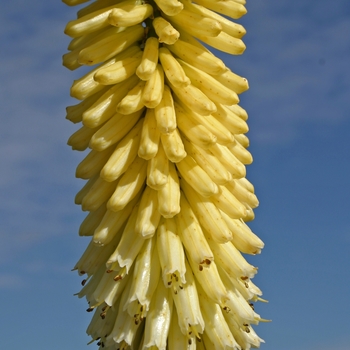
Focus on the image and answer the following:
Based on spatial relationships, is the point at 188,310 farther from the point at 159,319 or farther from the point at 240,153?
the point at 240,153

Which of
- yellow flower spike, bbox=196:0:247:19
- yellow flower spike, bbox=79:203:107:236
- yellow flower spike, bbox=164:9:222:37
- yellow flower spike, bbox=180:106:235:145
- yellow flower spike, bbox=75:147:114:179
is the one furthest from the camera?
yellow flower spike, bbox=79:203:107:236

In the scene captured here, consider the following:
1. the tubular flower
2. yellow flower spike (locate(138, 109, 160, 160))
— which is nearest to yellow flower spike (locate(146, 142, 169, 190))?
the tubular flower

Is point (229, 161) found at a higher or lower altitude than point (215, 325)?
higher

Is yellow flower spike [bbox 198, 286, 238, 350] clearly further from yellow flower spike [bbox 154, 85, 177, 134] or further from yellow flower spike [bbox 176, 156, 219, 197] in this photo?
yellow flower spike [bbox 154, 85, 177, 134]

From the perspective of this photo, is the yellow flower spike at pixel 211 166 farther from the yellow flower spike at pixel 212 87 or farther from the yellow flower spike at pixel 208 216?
the yellow flower spike at pixel 212 87

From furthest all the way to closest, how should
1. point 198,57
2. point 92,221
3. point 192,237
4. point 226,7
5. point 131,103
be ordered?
point 92,221 → point 226,7 → point 198,57 → point 192,237 → point 131,103

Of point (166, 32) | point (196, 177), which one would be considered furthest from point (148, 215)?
point (166, 32)

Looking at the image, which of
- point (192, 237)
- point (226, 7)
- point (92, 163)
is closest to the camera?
point (192, 237)

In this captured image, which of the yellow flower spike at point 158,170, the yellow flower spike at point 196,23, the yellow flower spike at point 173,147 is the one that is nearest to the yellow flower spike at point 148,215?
the yellow flower spike at point 158,170
